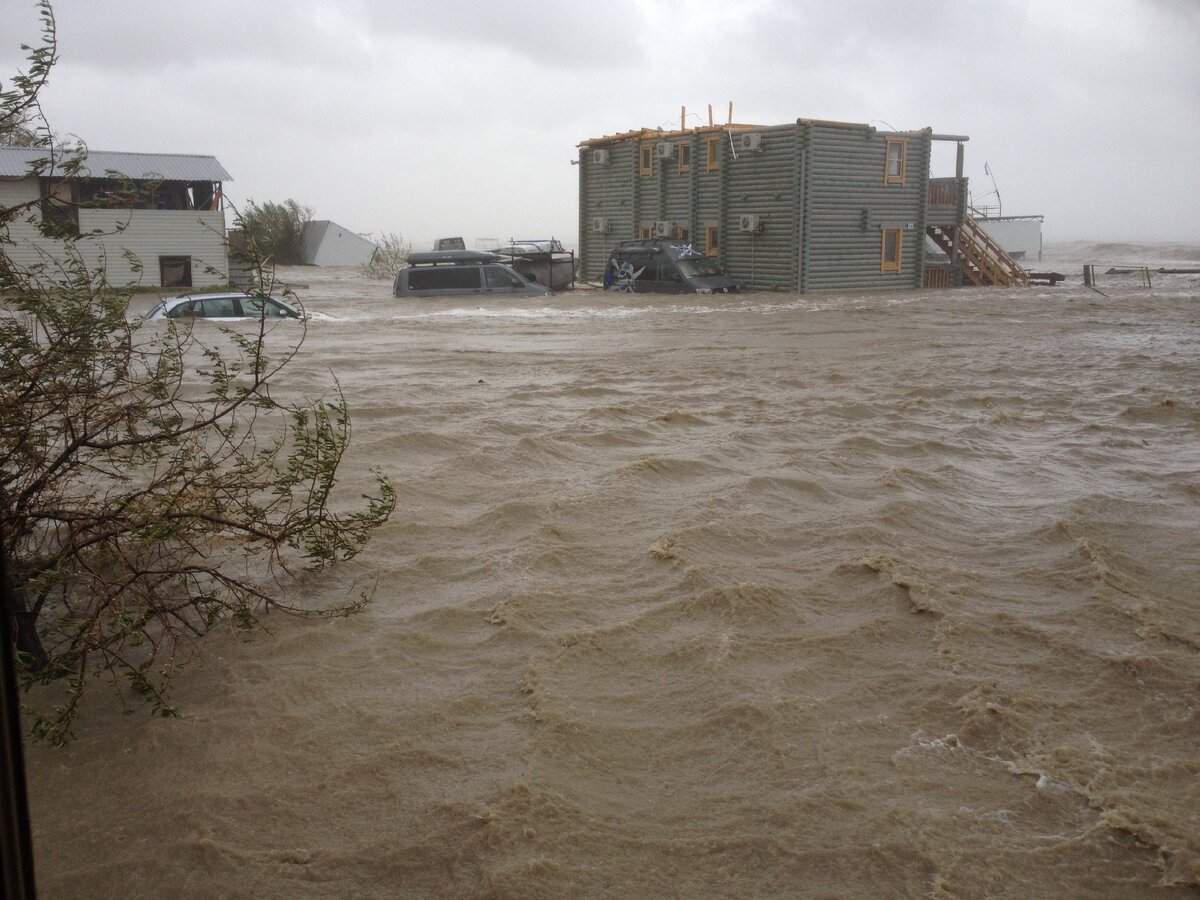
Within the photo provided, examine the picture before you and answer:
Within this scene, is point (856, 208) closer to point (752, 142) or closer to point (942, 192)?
point (752, 142)

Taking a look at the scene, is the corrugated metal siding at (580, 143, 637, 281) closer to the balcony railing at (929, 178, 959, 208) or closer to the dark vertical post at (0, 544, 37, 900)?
the balcony railing at (929, 178, 959, 208)

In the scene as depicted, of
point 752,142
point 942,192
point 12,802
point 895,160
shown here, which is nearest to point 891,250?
point 895,160

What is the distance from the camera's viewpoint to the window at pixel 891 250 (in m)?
30.9

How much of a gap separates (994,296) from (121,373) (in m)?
26.8

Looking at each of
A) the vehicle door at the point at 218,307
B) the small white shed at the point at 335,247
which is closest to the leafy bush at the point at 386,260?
the small white shed at the point at 335,247

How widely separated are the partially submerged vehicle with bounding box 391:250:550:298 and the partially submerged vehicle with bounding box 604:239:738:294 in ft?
14.2

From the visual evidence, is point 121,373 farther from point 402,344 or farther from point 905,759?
point 402,344

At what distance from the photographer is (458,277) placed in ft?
74.1

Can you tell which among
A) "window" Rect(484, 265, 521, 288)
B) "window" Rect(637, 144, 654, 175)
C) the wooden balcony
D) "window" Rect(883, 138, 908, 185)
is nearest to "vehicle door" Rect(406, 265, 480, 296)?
"window" Rect(484, 265, 521, 288)

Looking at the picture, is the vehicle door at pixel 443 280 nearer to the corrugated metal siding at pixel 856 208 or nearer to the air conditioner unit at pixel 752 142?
the corrugated metal siding at pixel 856 208

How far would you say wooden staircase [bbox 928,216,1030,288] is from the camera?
33.2m

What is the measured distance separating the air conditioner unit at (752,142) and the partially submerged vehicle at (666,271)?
3983mm

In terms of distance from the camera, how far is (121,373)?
174 inches

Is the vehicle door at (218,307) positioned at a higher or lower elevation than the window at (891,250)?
lower
